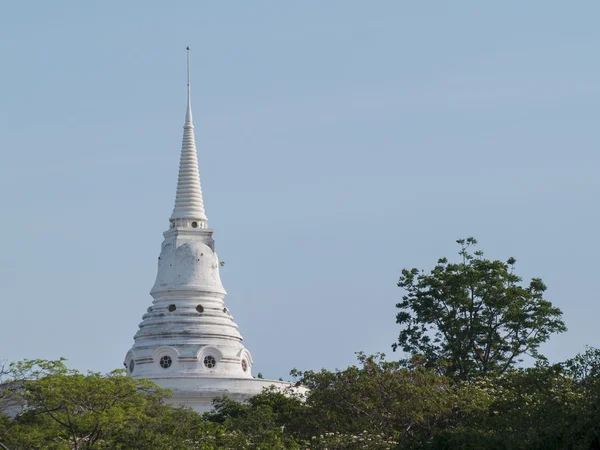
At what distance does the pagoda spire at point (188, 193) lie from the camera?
9625 cm

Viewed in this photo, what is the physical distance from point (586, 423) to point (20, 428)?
20340 mm

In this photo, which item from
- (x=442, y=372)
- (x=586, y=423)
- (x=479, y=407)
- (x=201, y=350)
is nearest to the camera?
(x=586, y=423)

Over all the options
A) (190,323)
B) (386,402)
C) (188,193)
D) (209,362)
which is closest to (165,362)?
(209,362)

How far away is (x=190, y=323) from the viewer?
A: 9219cm

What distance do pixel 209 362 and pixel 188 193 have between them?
34.8 ft

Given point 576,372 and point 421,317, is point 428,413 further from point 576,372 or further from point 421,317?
point 421,317

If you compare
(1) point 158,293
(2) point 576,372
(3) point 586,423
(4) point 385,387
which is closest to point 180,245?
(1) point 158,293

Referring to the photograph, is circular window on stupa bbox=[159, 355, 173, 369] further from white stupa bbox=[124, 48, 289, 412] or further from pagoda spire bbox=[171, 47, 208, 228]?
pagoda spire bbox=[171, 47, 208, 228]

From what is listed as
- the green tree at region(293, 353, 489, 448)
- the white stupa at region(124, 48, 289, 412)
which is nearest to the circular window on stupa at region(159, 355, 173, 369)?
the white stupa at region(124, 48, 289, 412)

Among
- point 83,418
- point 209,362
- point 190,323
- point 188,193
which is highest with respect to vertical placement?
point 188,193

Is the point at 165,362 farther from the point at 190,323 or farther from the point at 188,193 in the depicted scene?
the point at 188,193

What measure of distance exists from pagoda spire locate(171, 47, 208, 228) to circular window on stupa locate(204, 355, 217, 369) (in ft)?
28.8

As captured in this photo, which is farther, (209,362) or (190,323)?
(190,323)

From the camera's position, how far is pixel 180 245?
95125mm
